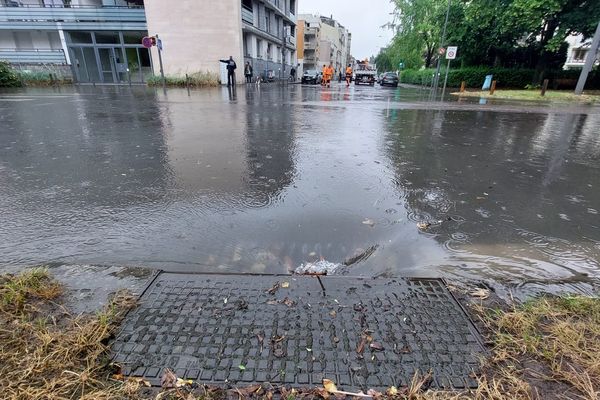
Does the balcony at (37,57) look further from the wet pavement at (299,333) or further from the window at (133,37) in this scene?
the wet pavement at (299,333)

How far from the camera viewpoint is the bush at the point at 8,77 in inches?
938

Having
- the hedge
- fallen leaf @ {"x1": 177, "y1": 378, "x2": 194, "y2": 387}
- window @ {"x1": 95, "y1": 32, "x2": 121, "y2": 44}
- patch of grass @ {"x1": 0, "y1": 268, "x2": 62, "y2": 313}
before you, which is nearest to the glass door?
window @ {"x1": 95, "y1": 32, "x2": 121, "y2": 44}

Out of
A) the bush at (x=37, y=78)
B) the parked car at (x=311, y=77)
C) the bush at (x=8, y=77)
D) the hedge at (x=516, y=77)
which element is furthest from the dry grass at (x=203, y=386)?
the parked car at (x=311, y=77)

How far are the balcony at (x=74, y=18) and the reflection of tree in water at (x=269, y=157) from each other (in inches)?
1026

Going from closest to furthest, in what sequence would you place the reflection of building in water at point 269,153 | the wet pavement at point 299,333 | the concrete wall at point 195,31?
the wet pavement at point 299,333 → the reflection of building in water at point 269,153 → the concrete wall at point 195,31

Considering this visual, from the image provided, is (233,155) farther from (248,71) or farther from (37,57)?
(37,57)

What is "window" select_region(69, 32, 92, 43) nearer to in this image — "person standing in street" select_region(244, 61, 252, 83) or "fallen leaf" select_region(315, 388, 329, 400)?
"person standing in street" select_region(244, 61, 252, 83)

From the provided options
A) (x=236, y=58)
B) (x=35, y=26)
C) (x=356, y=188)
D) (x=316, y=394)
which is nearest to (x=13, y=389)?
(x=316, y=394)

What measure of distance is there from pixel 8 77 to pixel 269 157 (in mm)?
28064

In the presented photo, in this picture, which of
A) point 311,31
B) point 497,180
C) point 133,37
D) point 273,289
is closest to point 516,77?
point 497,180

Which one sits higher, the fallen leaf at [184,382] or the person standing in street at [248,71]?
the person standing in street at [248,71]

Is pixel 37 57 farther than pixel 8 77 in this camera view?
Yes

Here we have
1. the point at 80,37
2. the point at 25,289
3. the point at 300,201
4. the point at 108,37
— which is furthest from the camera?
the point at 108,37

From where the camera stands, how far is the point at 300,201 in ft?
14.1
